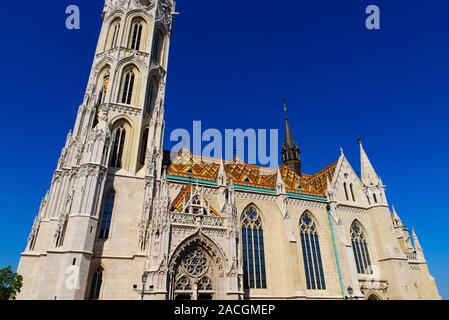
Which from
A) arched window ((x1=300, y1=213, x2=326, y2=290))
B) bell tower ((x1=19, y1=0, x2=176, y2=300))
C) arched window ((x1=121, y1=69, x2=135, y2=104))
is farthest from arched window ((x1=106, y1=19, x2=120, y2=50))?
arched window ((x1=300, y1=213, x2=326, y2=290))

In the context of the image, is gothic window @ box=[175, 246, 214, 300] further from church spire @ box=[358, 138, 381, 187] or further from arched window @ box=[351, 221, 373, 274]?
church spire @ box=[358, 138, 381, 187]

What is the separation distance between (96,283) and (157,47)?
2344cm

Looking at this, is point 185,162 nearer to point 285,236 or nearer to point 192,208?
point 192,208

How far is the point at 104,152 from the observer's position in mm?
21609

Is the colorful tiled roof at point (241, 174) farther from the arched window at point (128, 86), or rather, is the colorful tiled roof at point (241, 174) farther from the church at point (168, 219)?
the arched window at point (128, 86)

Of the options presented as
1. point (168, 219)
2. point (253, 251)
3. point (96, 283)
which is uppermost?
point (168, 219)

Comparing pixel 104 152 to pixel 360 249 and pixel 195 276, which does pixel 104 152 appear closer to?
pixel 195 276

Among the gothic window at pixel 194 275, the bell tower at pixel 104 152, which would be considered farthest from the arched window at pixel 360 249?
the bell tower at pixel 104 152

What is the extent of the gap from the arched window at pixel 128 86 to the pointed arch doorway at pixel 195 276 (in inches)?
589

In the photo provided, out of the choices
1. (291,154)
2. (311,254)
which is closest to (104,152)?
(311,254)

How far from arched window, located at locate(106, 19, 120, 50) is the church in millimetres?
147

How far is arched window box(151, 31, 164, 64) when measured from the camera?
94.5 feet

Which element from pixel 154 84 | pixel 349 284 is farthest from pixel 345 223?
pixel 154 84

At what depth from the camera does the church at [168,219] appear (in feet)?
61.5
